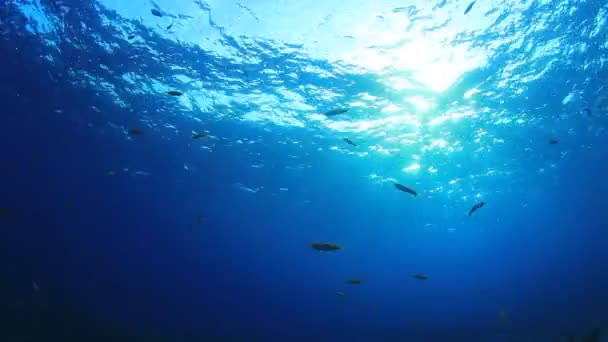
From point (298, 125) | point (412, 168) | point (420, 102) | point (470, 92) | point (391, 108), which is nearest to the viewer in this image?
point (470, 92)

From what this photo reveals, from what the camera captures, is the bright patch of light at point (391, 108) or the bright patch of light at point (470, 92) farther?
the bright patch of light at point (391, 108)

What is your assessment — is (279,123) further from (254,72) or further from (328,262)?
(328,262)

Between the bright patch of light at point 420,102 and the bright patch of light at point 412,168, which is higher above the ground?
the bright patch of light at point 412,168

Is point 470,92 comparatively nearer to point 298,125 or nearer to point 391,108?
point 391,108

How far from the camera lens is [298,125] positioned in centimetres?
Answer: 1770

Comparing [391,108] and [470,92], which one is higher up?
[470,92]

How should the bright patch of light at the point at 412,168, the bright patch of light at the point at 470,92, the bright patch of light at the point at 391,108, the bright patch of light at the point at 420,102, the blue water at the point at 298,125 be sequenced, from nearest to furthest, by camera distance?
the blue water at the point at 298,125, the bright patch of light at the point at 470,92, the bright patch of light at the point at 420,102, the bright patch of light at the point at 391,108, the bright patch of light at the point at 412,168

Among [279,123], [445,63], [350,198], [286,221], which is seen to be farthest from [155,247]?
[445,63]

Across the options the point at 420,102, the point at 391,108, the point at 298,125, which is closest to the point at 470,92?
the point at 420,102

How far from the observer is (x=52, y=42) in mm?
13055

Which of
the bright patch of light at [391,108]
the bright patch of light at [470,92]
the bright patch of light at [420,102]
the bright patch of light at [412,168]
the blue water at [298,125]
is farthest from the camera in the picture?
the bright patch of light at [412,168]

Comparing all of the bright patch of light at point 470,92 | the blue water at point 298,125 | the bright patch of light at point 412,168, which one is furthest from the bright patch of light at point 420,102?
the bright patch of light at point 412,168

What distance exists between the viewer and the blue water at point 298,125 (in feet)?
36.9

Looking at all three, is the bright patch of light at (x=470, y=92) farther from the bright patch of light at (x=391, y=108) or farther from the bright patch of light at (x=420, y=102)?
the bright patch of light at (x=391, y=108)
